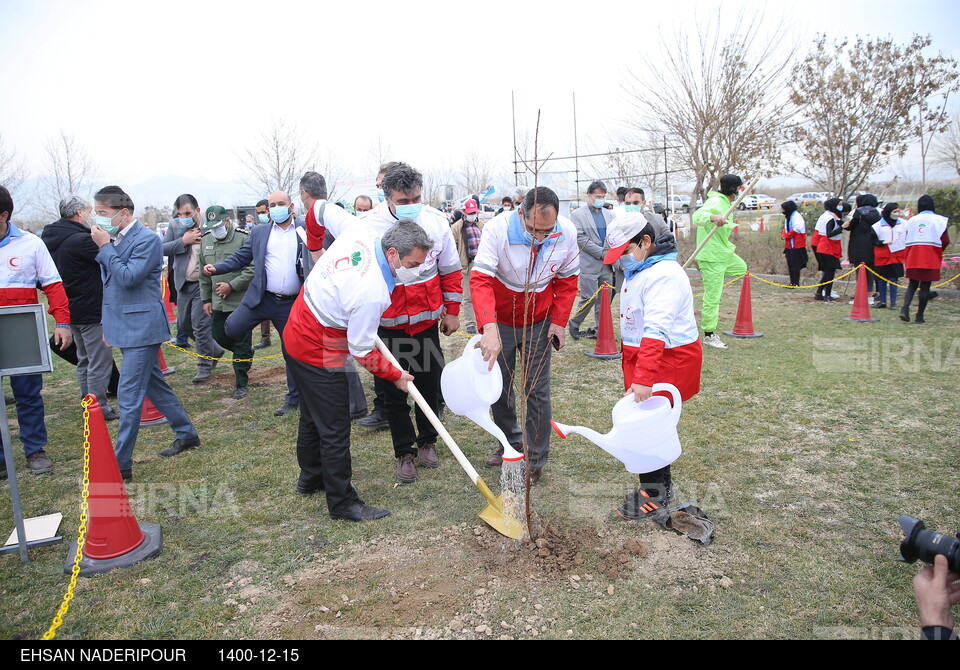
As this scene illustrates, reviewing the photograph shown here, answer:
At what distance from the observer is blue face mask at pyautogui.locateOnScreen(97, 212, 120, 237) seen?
4.35 meters

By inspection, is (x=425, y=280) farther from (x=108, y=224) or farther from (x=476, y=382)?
(x=108, y=224)

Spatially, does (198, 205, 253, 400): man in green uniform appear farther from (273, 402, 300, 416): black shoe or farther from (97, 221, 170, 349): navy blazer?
(97, 221, 170, 349): navy blazer

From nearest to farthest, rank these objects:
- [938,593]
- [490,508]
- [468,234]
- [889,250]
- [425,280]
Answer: [938,593], [490,508], [425,280], [468,234], [889,250]

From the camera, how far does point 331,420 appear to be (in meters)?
3.70

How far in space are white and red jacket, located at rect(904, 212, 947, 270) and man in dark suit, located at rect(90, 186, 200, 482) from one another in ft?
32.3

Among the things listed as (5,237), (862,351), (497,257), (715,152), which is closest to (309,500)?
(497,257)

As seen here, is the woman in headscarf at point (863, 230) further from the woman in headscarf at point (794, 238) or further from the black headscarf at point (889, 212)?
the woman in headscarf at point (794, 238)

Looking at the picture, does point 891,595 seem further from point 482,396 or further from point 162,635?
point 162,635

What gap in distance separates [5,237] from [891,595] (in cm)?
614

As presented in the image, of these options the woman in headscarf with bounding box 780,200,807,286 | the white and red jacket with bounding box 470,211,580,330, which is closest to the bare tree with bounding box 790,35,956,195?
the woman in headscarf with bounding box 780,200,807,286

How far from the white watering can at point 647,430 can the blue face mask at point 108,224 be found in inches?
142

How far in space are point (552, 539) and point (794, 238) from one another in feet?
34.8

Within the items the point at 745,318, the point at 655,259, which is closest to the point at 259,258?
the point at 655,259

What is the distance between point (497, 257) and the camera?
13.3 ft
